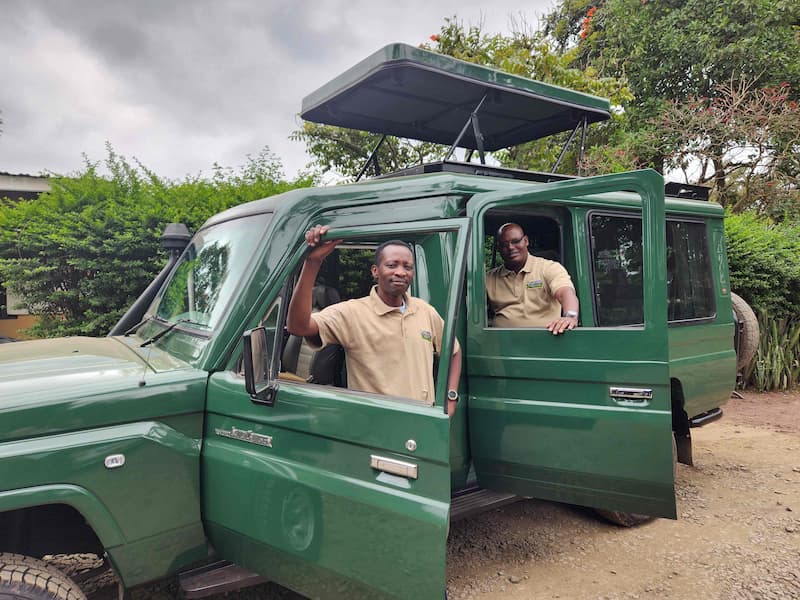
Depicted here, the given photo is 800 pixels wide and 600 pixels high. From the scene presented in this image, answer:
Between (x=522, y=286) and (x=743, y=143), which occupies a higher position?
(x=743, y=143)

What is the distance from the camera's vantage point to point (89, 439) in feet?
6.73

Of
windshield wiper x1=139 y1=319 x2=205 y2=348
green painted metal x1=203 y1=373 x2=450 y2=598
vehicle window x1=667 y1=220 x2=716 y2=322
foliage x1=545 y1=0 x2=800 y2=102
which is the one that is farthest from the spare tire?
foliage x1=545 y1=0 x2=800 y2=102

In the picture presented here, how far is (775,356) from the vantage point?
301 inches

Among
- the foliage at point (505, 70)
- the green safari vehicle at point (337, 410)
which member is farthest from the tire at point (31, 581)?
the foliage at point (505, 70)

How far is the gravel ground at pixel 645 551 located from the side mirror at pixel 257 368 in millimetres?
1527

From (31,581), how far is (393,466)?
137 centimetres

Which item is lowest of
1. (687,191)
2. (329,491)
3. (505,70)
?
(329,491)

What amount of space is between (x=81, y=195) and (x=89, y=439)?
5213mm

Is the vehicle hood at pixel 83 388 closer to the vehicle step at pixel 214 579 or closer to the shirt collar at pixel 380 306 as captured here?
the vehicle step at pixel 214 579

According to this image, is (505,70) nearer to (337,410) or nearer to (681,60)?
(681,60)

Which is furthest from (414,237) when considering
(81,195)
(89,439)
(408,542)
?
(81,195)

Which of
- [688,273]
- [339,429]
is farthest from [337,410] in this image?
[688,273]

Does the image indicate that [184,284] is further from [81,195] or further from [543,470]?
[81,195]

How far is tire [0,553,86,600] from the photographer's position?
6.25 ft
